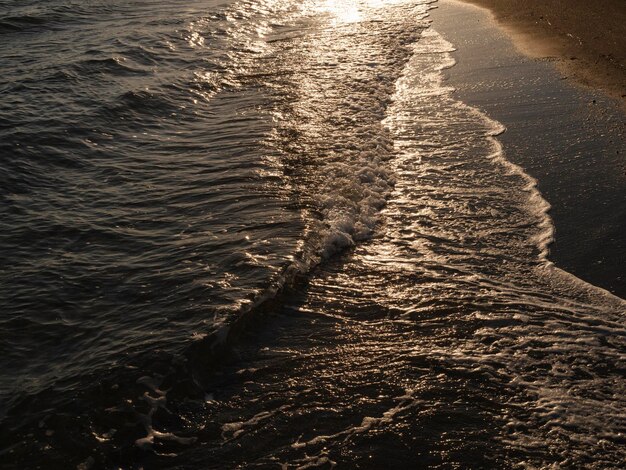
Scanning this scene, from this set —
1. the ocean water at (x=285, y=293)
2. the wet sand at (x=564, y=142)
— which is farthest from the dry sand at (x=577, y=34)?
the ocean water at (x=285, y=293)

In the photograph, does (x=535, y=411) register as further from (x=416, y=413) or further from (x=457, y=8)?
(x=457, y=8)

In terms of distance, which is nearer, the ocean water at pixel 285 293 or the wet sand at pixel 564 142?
the ocean water at pixel 285 293

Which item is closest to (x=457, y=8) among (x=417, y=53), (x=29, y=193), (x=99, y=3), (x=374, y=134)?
(x=417, y=53)

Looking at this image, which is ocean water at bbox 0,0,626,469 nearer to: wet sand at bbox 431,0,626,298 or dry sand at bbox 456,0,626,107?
wet sand at bbox 431,0,626,298

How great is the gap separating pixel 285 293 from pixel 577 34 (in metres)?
10.7

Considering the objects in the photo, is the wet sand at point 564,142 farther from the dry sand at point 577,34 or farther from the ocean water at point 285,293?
the dry sand at point 577,34

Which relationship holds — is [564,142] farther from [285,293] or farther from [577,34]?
[577,34]

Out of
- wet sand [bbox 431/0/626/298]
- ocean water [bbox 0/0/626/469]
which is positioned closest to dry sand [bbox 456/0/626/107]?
wet sand [bbox 431/0/626/298]

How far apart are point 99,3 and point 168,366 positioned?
15376mm

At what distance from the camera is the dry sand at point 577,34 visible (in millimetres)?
11602

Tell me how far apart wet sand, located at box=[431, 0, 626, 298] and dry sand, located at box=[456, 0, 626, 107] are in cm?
36

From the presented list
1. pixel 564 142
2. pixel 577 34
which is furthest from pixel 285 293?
pixel 577 34

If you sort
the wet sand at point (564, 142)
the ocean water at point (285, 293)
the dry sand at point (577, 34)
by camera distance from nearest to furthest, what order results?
1. the ocean water at point (285, 293)
2. the wet sand at point (564, 142)
3. the dry sand at point (577, 34)

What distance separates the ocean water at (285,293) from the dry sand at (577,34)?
2.55 metres
